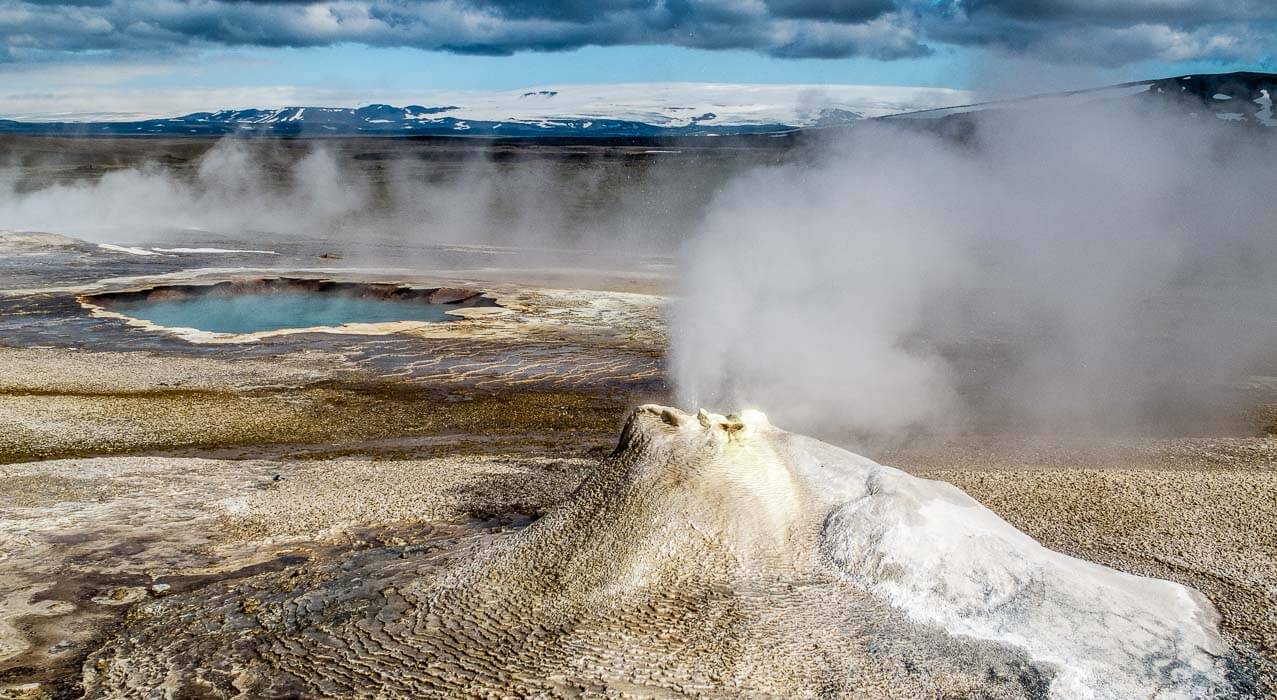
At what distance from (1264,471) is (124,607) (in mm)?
7126

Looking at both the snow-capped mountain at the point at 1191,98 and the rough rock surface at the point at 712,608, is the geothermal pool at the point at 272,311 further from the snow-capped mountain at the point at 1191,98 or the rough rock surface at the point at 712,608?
the rough rock surface at the point at 712,608

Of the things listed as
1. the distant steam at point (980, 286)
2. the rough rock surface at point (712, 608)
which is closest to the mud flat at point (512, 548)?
the rough rock surface at point (712, 608)

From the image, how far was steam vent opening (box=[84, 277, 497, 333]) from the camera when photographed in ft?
49.2

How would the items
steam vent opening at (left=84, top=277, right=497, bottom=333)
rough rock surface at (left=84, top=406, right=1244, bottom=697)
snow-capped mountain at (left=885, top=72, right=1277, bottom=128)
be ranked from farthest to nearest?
steam vent opening at (left=84, top=277, right=497, bottom=333), snow-capped mountain at (left=885, top=72, right=1277, bottom=128), rough rock surface at (left=84, top=406, right=1244, bottom=697)

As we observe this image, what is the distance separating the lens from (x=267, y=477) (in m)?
7.36

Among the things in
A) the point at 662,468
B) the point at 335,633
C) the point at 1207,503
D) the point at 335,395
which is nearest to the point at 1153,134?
the point at 1207,503

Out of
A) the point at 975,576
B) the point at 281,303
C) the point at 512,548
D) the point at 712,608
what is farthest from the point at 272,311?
the point at 975,576

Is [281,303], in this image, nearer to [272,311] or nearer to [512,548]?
[272,311]

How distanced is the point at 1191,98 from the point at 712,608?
49.3 ft

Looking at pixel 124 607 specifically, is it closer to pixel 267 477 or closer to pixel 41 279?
pixel 267 477

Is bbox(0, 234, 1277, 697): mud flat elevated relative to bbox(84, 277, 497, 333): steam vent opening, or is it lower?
elevated

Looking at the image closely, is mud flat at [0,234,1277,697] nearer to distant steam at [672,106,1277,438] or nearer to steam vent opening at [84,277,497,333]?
distant steam at [672,106,1277,438]

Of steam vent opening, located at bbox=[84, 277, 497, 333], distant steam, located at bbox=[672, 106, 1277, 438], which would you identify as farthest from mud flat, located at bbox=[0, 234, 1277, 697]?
steam vent opening, located at bbox=[84, 277, 497, 333]

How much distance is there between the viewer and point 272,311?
638 inches
